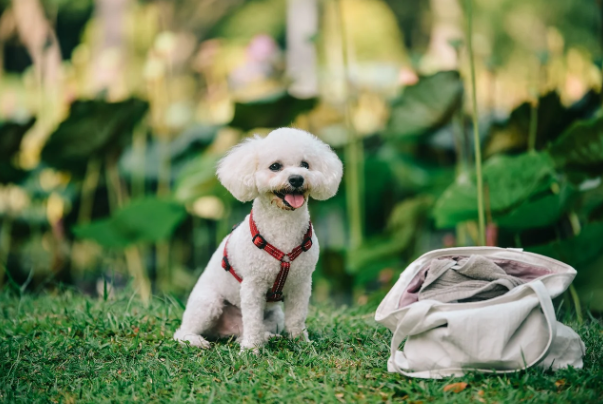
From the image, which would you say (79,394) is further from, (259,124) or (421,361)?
(259,124)

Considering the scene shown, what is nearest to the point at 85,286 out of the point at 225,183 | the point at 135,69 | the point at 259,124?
the point at 259,124

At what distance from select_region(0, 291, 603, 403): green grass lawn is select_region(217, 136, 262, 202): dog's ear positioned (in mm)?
608

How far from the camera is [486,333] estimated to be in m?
2.06

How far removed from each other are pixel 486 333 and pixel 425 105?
2.65 metres

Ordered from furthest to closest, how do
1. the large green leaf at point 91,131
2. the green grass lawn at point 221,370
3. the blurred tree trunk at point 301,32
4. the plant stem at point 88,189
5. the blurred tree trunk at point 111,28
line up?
the blurred tree trunk at point 301,32 < the blurred tree trunk at point 111,28 < the plant stem at point 88,189 < the large green leaf at point 91,131 < the green grass lawn at point 221,370

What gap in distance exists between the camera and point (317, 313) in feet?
10.8

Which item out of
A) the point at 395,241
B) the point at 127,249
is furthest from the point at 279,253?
the point at 127,249

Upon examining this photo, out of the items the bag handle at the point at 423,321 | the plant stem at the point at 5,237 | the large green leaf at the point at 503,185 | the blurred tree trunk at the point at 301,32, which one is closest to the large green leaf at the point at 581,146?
the large green leaf at the point at 503,185

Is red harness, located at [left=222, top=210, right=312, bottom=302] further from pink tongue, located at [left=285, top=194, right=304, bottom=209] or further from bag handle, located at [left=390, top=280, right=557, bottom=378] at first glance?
bag handle, located at [left=390, top=280, right=557, bottom=378]

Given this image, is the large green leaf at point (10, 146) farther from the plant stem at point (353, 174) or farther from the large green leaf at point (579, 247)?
the large green leaf at point (579, 247)

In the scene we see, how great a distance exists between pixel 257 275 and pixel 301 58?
7606mm

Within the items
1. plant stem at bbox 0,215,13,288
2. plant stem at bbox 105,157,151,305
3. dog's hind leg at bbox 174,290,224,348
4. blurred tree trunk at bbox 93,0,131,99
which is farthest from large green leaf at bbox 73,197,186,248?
blurred tree trunk at bbox 93,0,131,99

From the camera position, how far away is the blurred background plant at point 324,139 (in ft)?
11.5

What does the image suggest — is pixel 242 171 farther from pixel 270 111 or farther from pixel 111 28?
pixel 111 28
